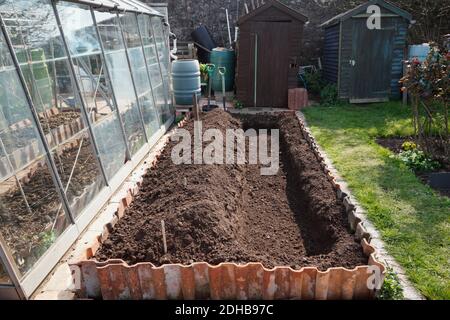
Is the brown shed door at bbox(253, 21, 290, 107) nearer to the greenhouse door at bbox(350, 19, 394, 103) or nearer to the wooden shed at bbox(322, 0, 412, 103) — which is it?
the wooden shed at bbox(322, 0, 412, 103)

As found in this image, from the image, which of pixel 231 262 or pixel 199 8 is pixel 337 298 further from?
pixel 199 8

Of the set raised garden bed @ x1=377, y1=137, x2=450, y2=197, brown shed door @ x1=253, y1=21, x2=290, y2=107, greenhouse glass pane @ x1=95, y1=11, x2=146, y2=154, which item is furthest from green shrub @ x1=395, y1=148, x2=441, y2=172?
brown shed door @ x1=253, y1=21, x2=290, y2=107

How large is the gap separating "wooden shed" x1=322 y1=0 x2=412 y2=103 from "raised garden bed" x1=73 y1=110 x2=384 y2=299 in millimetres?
4996

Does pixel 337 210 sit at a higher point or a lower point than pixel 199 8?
lower

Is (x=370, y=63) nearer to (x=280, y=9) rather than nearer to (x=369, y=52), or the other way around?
(x=369, y=52)

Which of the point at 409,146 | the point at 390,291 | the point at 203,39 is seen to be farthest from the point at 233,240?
the point at 203,39

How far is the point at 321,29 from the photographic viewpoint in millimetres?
11031

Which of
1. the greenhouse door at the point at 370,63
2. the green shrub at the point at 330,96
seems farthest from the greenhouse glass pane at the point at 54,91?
the greenhouse door at the point at 370,63

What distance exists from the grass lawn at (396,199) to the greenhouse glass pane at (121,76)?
3.22 meters

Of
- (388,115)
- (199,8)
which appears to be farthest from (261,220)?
(199,8)

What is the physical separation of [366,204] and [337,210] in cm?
74

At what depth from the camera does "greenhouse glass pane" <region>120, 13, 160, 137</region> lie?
5.82m

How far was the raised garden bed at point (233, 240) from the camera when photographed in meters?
2.54

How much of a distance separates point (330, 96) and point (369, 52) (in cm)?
145
